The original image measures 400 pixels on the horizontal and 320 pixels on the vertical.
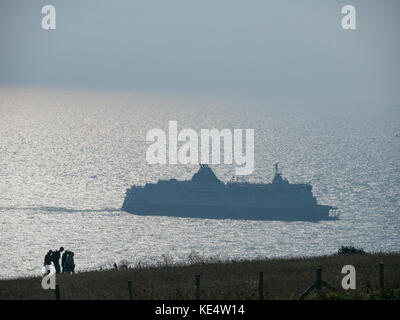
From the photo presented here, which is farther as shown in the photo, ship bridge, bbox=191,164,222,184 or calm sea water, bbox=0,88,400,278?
ship bridge, bbox=191,164,222,184

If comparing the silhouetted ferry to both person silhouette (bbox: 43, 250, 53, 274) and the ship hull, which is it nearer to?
the ship hull

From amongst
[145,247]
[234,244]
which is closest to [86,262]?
[145,247]

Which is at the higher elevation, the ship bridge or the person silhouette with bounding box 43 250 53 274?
A: the ship bridge

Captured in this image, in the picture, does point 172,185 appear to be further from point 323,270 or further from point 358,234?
point 323,270

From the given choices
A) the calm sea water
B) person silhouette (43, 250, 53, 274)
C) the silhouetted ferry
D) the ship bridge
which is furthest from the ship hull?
person silhouette (43, 250, 53, 274)

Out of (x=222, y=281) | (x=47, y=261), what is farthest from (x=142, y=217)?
(x=222, y=281)

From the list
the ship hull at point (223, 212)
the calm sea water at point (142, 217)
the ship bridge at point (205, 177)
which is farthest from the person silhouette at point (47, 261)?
the ship bridge at point (205, 177)

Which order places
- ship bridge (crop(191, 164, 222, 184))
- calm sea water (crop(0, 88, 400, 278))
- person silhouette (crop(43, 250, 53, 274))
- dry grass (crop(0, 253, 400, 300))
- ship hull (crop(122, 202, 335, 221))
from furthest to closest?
ship bridge (crop(191, 164, 222, 184)), ship hull (crop(122, 202, 335, 221)), calm sea water (crop(0, 88, 400, 278)), person silhouette (crop(43, 250, 53, 274)), dry grass (crop(0, 253, 400, 300))

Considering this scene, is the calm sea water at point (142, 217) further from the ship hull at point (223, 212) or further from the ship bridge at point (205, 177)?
the ship bridge at point (205, 177)
